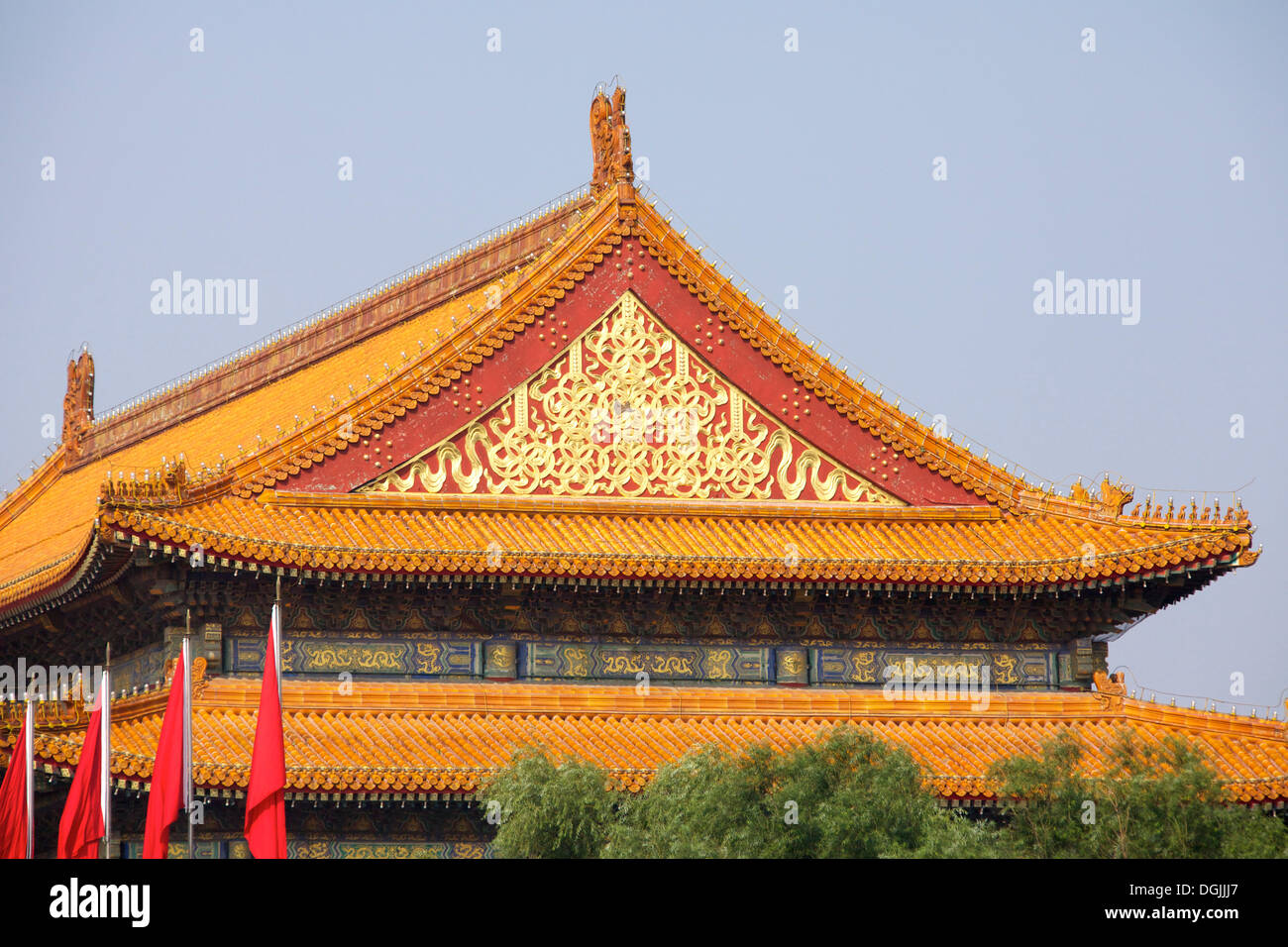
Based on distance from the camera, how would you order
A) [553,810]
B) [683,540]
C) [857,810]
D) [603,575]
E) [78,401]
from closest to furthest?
1. [857,810]
2. [553,810]
3. [603,575]
4. [683,540]
5. [78,401]

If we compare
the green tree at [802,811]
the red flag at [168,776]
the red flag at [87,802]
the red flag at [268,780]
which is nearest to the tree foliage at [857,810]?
the green tree at [802,811]

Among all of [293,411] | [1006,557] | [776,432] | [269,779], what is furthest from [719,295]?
[269,779]

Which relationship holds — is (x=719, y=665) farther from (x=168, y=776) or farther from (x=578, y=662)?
(x=168, y=776)

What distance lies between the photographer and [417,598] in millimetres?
26594

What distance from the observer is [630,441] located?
28.1 metres

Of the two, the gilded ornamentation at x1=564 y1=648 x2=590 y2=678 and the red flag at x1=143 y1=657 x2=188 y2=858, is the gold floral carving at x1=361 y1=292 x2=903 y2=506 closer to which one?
the gilded ornamentation at x1=564 y1=648 x2=590 y2=678

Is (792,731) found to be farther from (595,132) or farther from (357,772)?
(595,132)

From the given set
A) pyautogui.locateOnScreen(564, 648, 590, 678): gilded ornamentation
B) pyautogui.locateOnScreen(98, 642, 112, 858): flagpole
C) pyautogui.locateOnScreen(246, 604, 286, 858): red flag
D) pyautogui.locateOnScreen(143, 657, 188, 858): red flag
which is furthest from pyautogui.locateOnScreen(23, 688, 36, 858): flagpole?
pyautogui.locateOnScreen(564, 648, 590, 678): gilded ornamentation

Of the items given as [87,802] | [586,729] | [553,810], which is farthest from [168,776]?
[586,729]

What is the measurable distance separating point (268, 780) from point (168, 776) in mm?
1343

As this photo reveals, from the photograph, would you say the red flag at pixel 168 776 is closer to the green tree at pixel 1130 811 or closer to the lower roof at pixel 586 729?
the lower roof at pixel 586 729

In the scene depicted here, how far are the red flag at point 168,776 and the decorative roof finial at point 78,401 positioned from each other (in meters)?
19.3

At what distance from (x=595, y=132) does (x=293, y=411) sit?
6.20 metres

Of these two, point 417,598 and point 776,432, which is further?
point 776,432
